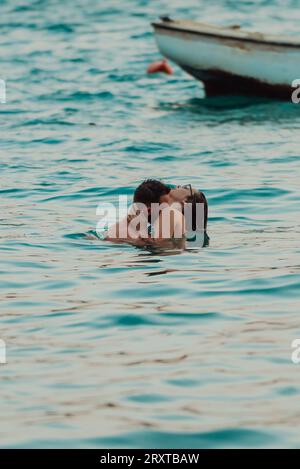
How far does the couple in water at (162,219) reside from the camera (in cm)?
1073

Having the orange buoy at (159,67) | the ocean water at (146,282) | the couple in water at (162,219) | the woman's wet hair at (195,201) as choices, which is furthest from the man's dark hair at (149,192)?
the orange buoy at (159,67)

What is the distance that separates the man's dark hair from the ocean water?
49 cm

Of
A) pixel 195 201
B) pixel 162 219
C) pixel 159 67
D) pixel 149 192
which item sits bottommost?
pixel 162 219

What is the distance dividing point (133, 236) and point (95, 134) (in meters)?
7.27

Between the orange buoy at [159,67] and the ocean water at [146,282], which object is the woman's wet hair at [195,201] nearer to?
the ocean water at [146,282]

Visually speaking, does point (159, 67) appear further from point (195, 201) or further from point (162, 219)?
point (162, 219)

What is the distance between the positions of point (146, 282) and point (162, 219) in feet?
4.35

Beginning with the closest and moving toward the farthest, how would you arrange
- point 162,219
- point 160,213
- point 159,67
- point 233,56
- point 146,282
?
point 146,282 → point 162,219 → point 160,213 → point 233,56 → point 159,67

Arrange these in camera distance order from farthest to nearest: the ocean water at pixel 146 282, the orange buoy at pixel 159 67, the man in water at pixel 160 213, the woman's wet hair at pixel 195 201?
the orange buoy at pixel 159 67, the woman's wet hair at pixel 195 201, the man in water at pixel 160 213, the ocean water at pixel 146 282

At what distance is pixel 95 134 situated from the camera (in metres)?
18.0

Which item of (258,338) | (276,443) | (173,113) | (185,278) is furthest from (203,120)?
(276,443)

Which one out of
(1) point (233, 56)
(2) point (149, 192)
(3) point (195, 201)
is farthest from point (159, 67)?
(2) point (149, 192)

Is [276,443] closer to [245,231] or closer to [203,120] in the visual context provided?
[245,231]

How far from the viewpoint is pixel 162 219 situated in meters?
10.7
